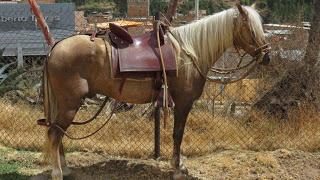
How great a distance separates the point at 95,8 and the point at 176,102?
153 feet

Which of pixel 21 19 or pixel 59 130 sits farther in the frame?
pixel 21 19

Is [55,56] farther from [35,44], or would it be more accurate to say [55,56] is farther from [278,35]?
[35,44]

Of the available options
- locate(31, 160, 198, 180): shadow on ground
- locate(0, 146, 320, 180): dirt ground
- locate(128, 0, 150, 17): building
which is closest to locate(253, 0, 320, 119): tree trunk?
locate(0, 146, 320, 180): dirt ground

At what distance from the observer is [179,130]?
535cm

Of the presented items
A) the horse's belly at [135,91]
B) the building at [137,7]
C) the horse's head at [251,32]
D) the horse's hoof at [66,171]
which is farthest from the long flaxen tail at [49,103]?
the building at [137,7]

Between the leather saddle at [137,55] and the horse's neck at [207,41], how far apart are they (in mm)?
226

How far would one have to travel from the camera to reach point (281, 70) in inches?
303

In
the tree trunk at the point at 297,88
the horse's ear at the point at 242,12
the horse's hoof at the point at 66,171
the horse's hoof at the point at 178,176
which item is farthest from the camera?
the tree trunk at the point at 297,88

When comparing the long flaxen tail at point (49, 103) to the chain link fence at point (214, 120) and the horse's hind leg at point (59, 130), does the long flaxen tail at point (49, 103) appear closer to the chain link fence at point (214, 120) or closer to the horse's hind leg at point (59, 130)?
the horse's hind leg at point (59, 130)

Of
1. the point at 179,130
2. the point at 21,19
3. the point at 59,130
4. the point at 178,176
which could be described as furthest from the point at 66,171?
the point at 21,19

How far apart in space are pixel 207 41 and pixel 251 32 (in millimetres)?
476

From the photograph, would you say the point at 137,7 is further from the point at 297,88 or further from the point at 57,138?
the point at 57,138

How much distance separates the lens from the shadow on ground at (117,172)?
226 inches

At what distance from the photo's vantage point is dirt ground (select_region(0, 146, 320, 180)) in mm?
5754
